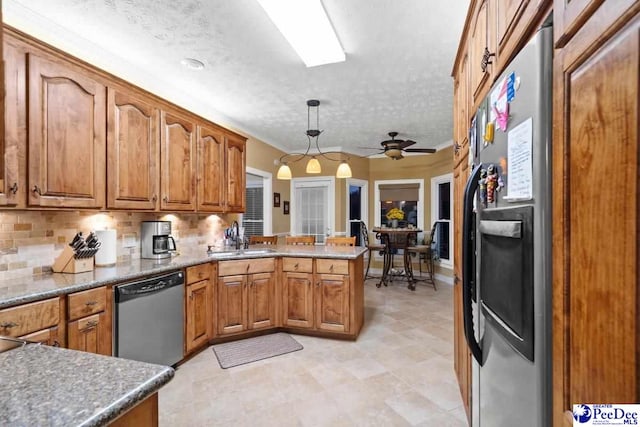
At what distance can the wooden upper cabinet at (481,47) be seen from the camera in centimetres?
125

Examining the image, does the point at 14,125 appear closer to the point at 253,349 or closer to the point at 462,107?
the point at 253,349

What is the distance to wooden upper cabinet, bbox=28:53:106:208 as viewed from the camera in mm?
1864

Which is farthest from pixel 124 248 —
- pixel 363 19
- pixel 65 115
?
pixel 363 19

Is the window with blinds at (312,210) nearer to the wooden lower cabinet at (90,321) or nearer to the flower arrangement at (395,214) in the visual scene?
the flower arrangement at (395,214)

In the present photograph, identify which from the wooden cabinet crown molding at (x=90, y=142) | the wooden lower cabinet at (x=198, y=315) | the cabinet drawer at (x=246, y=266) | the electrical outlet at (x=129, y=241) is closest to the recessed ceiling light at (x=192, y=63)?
the wooden cabinet crown molding at (x=90, y=142)

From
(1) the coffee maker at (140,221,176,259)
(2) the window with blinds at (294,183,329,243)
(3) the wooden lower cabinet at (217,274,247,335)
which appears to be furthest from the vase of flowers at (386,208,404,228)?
(1) the coffee maker at (140,221,176,259)

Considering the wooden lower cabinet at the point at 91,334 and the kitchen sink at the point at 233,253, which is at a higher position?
the kitchen sink at the point at 233,253

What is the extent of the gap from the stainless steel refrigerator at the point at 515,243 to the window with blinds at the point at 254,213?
4.67 m

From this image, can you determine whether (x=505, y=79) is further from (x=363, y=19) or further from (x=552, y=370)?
(x=363, y=19)

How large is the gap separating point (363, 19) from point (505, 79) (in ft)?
5.32

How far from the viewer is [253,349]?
3.00m

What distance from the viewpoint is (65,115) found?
203 centimetres

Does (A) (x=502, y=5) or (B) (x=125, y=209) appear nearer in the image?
(A) (x=502, y=5)

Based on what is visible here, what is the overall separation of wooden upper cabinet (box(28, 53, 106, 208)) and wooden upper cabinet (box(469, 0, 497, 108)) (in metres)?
2.47
